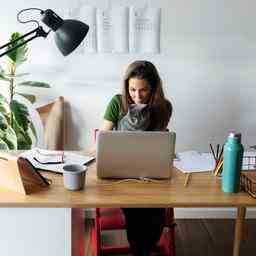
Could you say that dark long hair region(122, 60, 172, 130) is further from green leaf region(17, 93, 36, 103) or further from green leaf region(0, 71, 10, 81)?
green leaf region(0, 71, 10, 81)

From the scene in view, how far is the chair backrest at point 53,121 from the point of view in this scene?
2789 millimetres

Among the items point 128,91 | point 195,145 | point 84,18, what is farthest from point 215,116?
point 84,18

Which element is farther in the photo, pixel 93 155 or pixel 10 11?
pixel 10 11

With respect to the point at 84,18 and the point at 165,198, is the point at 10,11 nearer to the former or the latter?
the point at 84,18

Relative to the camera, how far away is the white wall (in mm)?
2758

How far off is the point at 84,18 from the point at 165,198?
1.66 meters

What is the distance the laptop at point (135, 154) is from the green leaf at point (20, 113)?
3.77 feet

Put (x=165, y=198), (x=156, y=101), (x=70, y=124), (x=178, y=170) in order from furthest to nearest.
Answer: (x=70, y=124)
(x=156, y=101)
(x=178, y=170)
(x=165, y=198)

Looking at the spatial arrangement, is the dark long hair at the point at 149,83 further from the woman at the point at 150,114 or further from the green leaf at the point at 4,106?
the green leaf at the point at 4,106

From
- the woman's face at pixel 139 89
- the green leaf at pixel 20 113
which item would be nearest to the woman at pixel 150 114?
the woman's face at pixel 139 89

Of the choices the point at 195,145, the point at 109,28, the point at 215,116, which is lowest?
the point at 195,145

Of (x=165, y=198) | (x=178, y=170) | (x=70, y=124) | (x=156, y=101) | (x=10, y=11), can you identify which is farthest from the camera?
(x=70, y=124)

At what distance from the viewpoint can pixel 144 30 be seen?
2.77 m

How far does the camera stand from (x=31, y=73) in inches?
111
